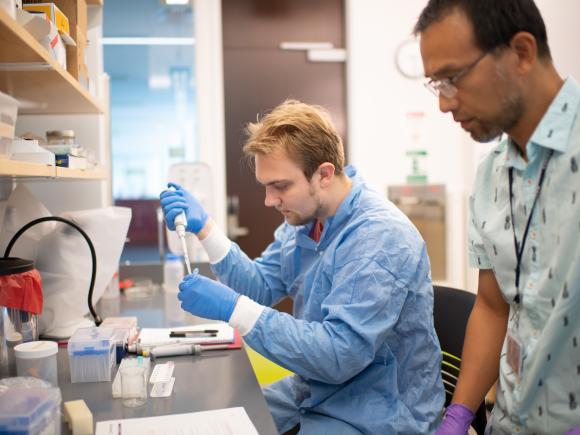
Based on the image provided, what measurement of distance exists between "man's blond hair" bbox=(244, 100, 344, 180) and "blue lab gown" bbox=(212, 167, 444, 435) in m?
0.12

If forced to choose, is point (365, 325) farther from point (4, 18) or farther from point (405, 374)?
point (4, 18)

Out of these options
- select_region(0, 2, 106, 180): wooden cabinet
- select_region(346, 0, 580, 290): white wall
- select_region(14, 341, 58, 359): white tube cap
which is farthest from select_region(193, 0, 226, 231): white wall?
select_region(14, 341, 58, 359): white tube cap

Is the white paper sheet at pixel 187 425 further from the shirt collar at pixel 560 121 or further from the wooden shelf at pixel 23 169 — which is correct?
the shirt collar at pixel 560 121

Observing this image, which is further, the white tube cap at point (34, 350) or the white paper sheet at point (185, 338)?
the white paper sheet at point (185, 338)

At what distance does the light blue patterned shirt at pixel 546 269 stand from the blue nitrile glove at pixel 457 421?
0.08m

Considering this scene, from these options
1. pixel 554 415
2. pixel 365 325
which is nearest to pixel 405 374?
pixel 365 325

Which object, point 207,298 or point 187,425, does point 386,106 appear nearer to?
point 207,298

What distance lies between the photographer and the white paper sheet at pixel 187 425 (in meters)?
0.95

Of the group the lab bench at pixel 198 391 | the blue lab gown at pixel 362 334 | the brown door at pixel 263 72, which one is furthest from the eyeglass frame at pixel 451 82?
the brown door at pixel 263 72

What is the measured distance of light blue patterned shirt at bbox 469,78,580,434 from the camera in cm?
93

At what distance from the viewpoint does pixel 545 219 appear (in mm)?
970

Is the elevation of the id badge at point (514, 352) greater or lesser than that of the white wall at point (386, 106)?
lesser

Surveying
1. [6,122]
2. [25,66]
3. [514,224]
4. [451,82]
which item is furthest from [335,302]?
[25,66]

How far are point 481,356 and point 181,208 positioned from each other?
947 millimetres
